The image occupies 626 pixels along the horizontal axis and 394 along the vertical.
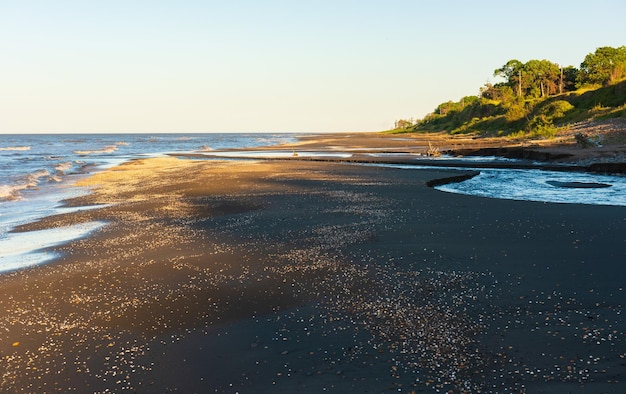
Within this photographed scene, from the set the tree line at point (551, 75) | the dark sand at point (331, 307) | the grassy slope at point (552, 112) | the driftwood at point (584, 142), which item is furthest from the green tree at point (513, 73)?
the dark sand at point (331, 307)

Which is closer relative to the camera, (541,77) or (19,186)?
(19,186)

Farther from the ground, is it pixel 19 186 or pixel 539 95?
pixel 539 95

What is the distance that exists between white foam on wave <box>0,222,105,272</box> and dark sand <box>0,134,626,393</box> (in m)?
0.54

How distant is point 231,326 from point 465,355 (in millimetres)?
2736

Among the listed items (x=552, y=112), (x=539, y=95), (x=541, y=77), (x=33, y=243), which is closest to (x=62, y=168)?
(x=33, y=243)

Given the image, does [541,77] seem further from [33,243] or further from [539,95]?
[33,243]

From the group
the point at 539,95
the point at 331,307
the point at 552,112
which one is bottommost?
the point at 331,307

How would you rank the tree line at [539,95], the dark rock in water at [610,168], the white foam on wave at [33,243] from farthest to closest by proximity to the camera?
the tree line at [539,95], the dark rock in water at [610,168], the white foam on wave at [33,243]

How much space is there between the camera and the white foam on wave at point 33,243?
31.8 ft

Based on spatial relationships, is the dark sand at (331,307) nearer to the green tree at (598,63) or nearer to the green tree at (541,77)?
the green tree at (598,63)

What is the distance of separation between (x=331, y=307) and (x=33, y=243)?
829 cm

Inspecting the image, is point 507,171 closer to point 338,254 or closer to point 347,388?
point 338,254

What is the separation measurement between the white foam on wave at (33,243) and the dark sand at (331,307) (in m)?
0.54

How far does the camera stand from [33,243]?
1145cm
